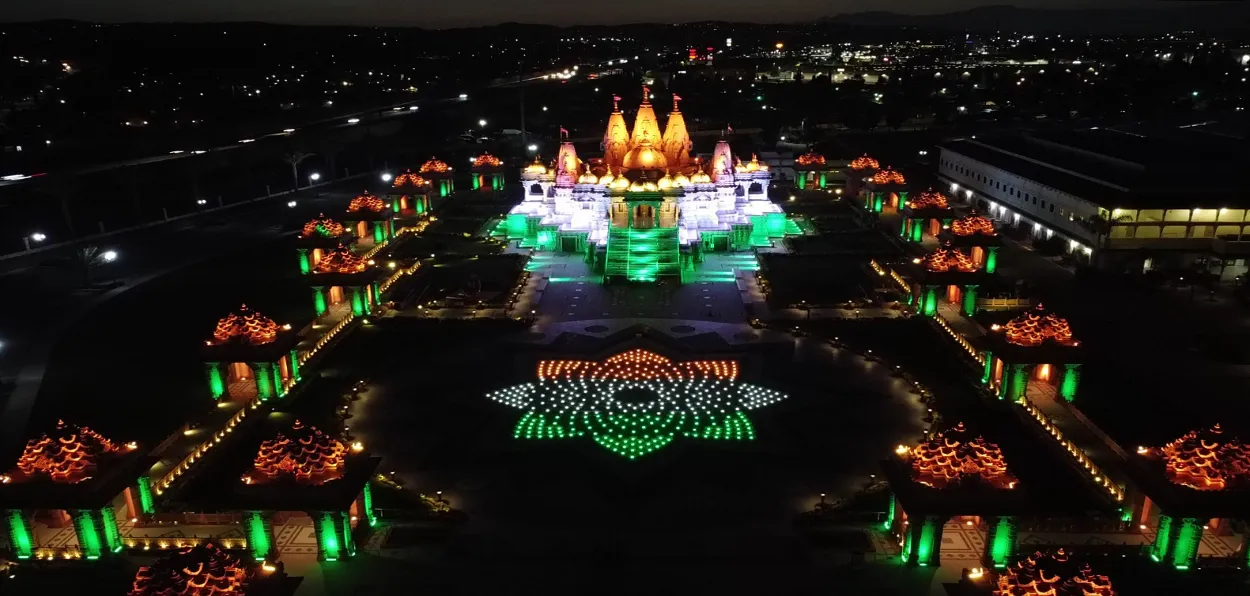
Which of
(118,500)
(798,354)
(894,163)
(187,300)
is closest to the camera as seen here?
(118,500)

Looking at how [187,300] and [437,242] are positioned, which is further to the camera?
[437,242]

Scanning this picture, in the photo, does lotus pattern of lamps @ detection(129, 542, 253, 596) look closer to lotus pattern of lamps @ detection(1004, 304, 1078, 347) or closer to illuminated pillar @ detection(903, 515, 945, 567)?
illuminated pillar @ detection(903, 515, 945, 567)

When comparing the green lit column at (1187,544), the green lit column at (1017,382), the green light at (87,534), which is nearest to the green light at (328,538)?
the green light at (87,534)

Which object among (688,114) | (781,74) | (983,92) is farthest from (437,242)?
(781,74)

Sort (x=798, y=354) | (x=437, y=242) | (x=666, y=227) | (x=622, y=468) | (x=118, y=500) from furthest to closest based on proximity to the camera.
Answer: (x=437, y=242) < (x=666, y=227) < (x=798, y=354) < (x=622, y=468) < (x=118, y=500)

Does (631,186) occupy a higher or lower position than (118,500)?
higher

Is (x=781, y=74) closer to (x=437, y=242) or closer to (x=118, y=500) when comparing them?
(x=437, y=242)

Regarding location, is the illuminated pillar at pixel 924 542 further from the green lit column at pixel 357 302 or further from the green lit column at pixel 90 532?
the green lit column at pixel 357 302
